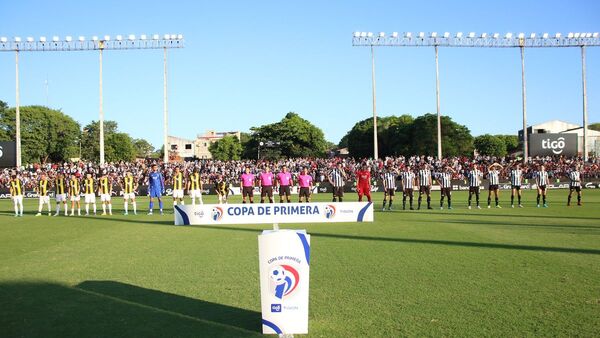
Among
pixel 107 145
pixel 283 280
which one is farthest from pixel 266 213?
pixel 107 145

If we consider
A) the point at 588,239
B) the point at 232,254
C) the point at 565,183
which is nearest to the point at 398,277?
the point at 232,254

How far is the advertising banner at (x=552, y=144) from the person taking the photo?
156ft

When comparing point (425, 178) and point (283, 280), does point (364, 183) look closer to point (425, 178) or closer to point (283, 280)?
point (425, 178)

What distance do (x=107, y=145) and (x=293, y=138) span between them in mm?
41638

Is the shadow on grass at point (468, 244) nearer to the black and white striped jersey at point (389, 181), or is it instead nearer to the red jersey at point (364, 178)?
the red jersey at point (364, 178)

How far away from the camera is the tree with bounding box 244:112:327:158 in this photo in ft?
289

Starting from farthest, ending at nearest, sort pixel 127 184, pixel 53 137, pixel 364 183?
pixel 53 137 → pixel 127 184 → pixel 364 183

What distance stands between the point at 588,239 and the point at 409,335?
8936mm

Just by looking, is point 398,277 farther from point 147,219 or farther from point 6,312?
point 147,219

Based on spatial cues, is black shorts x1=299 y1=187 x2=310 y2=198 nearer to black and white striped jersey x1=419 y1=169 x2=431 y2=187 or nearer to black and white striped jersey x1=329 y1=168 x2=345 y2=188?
black and white striped jersey x1=329 y1=168 x2=345 y2=188

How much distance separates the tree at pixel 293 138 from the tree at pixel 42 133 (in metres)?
34.7

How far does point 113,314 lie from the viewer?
5.93 meters

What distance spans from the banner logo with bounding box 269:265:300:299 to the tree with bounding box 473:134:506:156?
355 ft

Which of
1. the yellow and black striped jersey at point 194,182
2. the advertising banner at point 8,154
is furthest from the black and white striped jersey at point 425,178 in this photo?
the advertising banner at point 8,154
